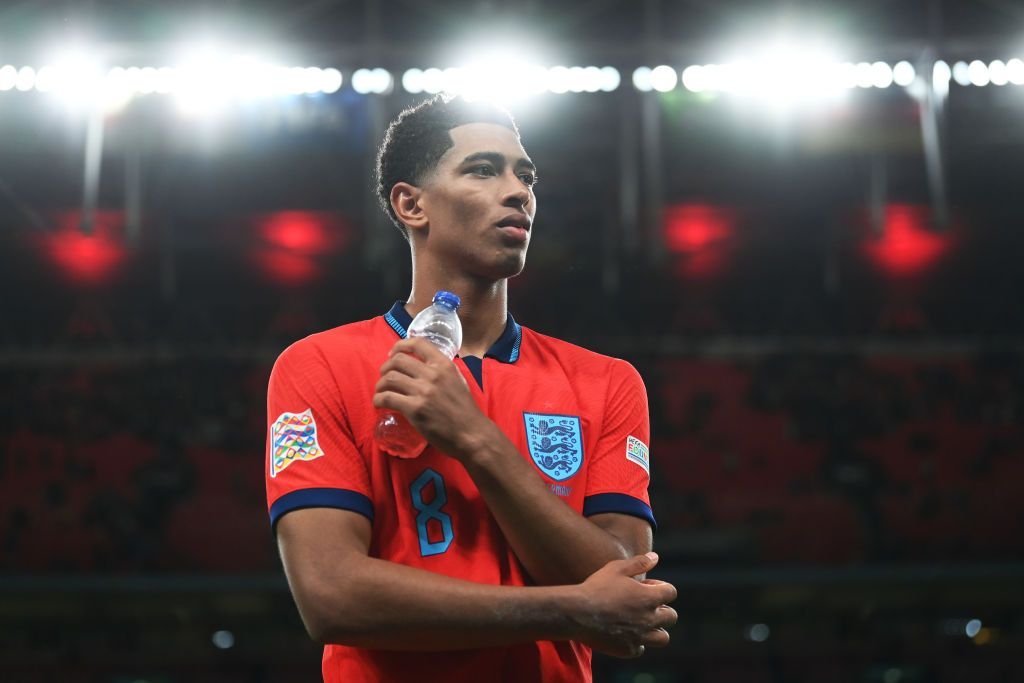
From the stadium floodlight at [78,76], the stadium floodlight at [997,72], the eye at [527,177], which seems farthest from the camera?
the stadium floodlight at [997,72]

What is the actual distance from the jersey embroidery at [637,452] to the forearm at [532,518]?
12.7 inches

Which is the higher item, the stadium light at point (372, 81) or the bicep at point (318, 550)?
the stadium light at point (372, 81)

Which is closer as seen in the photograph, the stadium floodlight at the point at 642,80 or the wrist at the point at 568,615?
the wrist at the point at 568,615

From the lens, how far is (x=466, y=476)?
1.95 metres

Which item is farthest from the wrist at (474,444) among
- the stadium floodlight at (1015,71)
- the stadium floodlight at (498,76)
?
the stadium floodlight at (1015,71)

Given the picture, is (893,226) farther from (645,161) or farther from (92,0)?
(92,0)

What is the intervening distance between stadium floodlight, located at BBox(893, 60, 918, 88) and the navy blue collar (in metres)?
12.4

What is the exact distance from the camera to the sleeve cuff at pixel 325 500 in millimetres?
1871

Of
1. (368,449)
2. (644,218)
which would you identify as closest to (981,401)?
(644,218)

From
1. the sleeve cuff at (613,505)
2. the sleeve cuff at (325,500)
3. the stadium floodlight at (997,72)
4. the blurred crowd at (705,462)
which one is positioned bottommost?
the blurred crowd at (705,462)

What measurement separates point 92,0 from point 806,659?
499 inches

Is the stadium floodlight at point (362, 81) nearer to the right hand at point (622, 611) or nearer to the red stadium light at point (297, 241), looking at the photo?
the red stadium light at point (297, 241)

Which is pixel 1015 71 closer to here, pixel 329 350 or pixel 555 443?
pixel 555 443

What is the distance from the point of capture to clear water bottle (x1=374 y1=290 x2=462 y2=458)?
193cm
